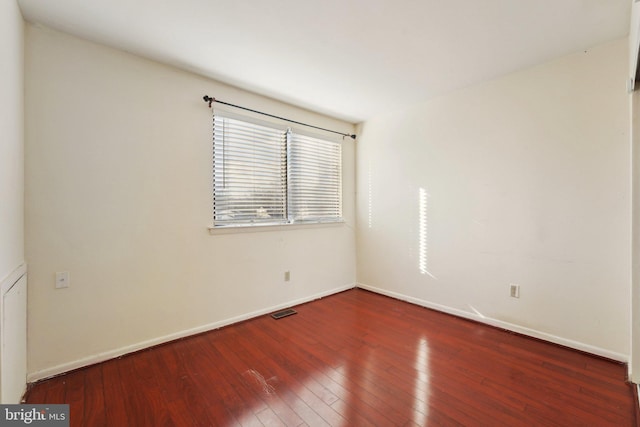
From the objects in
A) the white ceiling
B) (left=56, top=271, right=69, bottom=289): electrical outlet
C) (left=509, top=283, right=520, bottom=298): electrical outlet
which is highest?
the white ceiling

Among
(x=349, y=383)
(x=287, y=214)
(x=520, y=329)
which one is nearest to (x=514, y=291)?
(x=520, y=329)

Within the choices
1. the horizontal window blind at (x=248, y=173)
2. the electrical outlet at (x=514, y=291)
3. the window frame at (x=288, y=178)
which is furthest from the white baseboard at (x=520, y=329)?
the horizontal window blind at (x=248, y=173)

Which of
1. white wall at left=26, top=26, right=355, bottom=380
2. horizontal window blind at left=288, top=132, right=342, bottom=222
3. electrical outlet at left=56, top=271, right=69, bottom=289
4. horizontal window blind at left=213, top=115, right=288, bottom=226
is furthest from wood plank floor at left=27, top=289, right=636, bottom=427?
horizontal window blind at left=288, top=132, right=342, bottom=222

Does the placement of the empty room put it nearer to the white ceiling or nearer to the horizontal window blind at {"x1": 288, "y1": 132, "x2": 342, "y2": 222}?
the white ceiling

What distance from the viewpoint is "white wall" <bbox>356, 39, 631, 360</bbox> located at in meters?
2.13

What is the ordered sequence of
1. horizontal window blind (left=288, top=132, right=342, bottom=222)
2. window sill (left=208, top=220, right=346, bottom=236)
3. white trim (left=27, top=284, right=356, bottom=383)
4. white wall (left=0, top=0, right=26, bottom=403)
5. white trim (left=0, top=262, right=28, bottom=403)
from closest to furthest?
1. white trim (left=0, top=262, right=28, bottom=403)
2. white wall (left=0, top=0, right=26, bottom=403)
3. white trim (left=27, top=284, right=356, bottom=383)
4. window sill (left=208, top=220, right=346, bottom=236)
5. horizontal window blind (left=288, top=132, right=342, bottom=222)

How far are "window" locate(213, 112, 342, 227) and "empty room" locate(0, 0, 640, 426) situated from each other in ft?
0.10

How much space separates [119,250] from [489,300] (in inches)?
134

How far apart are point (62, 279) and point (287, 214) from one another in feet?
6.73

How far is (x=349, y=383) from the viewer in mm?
1870

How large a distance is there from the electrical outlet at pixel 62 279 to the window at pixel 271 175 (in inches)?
45.1

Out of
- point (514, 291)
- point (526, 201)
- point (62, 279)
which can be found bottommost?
point (514, 291)

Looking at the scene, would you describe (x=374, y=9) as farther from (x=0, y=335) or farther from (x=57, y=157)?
(x=0, y=335)

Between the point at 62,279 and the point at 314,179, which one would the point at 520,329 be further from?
the point at 62,279
